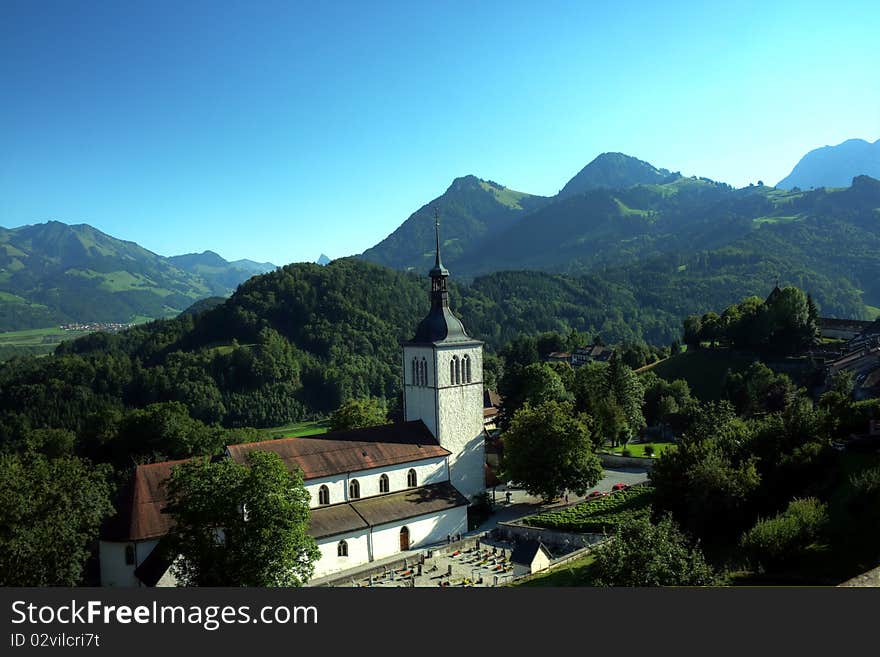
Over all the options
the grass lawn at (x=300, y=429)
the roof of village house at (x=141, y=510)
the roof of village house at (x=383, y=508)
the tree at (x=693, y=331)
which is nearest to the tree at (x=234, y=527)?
the roof of village house at (x=141, y=510)

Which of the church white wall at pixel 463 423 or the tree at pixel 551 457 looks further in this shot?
the church white wall at pixel 463 423

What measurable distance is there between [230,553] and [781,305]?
75.5 metres

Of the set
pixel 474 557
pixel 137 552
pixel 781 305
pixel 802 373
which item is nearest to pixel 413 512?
pixel 474 557

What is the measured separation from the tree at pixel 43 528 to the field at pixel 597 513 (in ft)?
83.5

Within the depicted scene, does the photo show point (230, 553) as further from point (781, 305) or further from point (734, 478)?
point (781, 305)

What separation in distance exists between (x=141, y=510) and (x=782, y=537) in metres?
30.9

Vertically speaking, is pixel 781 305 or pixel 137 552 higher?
pixel 781 305

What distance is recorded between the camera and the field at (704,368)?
83812 mm

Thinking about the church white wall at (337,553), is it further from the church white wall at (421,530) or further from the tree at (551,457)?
the tree at (551,457)

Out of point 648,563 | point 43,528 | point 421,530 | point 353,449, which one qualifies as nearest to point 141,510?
point 43,528

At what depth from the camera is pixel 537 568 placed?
114 feet

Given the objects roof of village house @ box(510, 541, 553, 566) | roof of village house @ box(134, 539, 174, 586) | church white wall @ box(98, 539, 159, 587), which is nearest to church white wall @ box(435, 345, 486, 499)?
roof of village house @ box(510, 541, 553, 566)

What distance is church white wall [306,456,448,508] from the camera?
41.1 m

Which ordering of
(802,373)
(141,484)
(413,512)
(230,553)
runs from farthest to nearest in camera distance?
(802,373) → (413,512) → (141,484) → (230,553)
